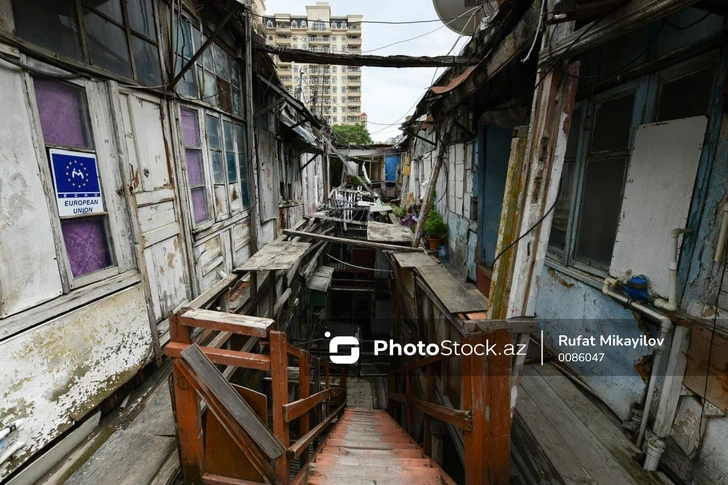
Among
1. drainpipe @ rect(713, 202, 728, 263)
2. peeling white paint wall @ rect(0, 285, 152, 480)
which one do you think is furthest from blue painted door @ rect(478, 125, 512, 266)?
peeling white paint wall @ rect(0, 285, 152, 480)

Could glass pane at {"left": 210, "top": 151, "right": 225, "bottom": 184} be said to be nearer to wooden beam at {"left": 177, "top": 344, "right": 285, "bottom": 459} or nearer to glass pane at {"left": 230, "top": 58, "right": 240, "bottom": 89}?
glass pane at {"left": 230, "top": 58, "right": 240, "bottom": 89}

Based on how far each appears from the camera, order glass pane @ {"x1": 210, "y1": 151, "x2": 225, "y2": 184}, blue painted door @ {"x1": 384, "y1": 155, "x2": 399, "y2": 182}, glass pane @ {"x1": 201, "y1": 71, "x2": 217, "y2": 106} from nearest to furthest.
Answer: glass pane @ {"x1": 201, "y1": 71, "x2": 217, "y2": 106} < glass pane @ {"x1": 210, "y1": 151, "x2": 225, "y2": 184} < blue painted door @ {"x1": 384, "y1": 155, "x2": 399, "y2": 182}

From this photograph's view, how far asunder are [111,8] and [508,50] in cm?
451

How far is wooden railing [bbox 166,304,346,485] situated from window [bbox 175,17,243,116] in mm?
4099

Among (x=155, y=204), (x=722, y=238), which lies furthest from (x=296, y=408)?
(x=722, y=238)

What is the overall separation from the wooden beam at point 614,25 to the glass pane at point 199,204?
16.3 feet

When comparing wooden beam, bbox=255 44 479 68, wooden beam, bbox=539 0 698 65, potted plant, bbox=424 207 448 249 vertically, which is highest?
wooden beam, bbox=255 44 479 68

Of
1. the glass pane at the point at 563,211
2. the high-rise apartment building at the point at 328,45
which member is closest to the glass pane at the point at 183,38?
the glass pane at the point at 563,211

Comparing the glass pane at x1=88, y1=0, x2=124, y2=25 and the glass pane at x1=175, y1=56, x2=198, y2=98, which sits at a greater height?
the glass pane at x1=88, y1=0, x2=124, y2=25

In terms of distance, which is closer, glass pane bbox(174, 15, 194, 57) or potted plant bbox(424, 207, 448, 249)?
glass pane bbox(174, 15, 194, 57)

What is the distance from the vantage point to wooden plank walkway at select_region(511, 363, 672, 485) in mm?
2711

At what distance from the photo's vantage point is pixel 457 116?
277 inches

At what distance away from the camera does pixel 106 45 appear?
3273 mm

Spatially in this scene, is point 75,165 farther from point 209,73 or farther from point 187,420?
point 209,73
